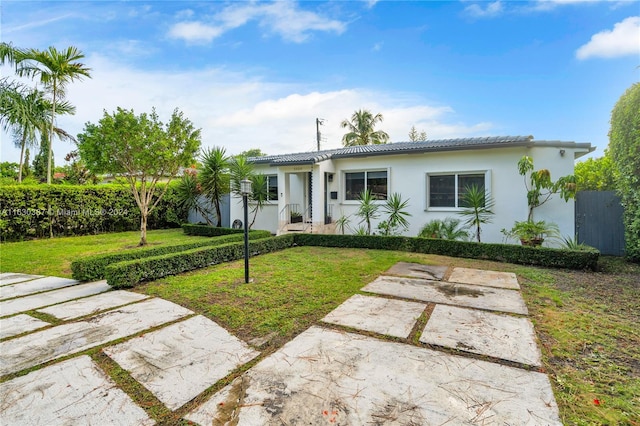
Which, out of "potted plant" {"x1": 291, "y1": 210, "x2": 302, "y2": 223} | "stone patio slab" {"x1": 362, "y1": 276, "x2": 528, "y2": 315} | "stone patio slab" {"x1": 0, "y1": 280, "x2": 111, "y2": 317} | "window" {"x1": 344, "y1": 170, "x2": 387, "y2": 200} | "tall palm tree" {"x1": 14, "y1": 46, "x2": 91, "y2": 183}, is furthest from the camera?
"potted plant" {"x1": 291, "y1": 210, "x2": 302, "y2": 223}

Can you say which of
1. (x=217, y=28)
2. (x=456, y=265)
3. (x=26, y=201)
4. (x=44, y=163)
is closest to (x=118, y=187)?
(x=26, y=201)

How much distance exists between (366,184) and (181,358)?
9.18 m

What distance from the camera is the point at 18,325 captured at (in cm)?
371

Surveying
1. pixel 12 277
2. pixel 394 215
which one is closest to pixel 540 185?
pixel 394 215

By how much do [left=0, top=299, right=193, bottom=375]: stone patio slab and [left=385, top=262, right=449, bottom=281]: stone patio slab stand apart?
4.05 meters

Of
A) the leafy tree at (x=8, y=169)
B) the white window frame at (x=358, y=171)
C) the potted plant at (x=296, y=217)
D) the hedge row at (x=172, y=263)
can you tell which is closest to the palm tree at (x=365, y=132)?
the potted plant at (x=296, y=217)

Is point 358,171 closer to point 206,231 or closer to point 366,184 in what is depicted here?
point 366,184

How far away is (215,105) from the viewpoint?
1255cm

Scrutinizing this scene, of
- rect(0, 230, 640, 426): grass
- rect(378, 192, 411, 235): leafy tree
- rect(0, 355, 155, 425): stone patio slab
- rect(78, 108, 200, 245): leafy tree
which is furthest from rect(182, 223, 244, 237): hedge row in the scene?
rect(0, 355, 155, 425): stone patio slab

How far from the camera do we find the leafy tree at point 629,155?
21.0 feet

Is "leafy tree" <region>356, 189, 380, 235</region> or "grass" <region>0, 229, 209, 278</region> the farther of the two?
"leafy tree" <region>356, 189, 380, 235</region>

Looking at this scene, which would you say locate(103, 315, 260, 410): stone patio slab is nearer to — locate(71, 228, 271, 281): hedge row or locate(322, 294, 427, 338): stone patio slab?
locate(322, 294, 427, 338): stone patio slab

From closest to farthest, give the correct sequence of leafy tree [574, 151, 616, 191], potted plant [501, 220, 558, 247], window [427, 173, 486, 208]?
potted plant [501, 220, 558, 247] < window [427, 173, 486, 208] < leafy tree [574, 151, 616, 191]

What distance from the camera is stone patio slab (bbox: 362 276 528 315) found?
167 inches
